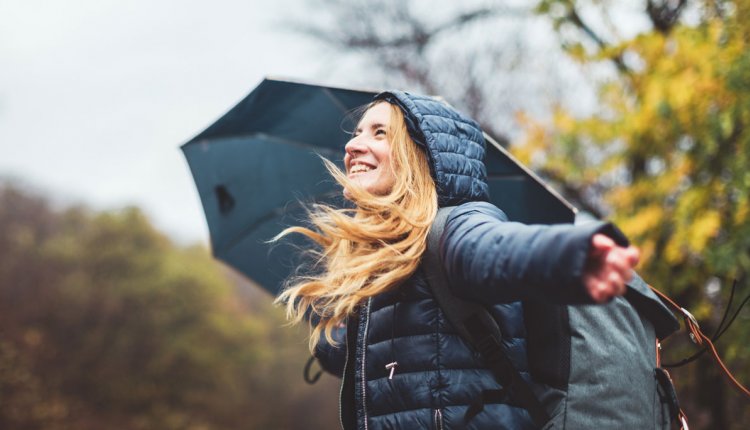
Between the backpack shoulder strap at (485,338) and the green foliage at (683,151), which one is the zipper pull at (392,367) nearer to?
the backpack shoulder strap at (485,338)

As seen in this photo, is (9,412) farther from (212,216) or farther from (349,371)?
(349,371)

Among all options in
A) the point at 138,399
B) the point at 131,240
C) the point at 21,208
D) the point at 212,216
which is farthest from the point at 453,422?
the point at 21,208

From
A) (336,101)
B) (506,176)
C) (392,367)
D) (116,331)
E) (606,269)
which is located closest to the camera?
(606,269)

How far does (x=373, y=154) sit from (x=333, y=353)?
2.41 ft

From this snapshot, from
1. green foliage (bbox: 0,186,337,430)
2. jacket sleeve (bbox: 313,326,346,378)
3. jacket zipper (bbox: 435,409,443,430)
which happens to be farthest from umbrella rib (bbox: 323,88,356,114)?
green foliage (bbox: 0,186,337,430)

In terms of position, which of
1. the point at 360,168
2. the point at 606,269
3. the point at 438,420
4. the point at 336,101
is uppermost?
the point at 336,101

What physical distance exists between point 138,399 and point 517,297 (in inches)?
956

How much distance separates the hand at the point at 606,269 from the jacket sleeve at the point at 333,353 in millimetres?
1153

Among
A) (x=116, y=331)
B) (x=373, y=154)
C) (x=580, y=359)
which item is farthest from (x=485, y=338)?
(x=116, y=331)

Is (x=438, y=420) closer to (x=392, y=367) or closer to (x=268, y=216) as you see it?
(x=392, y=367)

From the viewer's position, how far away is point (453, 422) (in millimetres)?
1474

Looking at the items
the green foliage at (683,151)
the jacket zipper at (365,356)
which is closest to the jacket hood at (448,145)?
the jacket zipper at (365,356)

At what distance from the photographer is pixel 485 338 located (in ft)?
4.90

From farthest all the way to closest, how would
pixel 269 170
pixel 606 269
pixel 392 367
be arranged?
pixel 269 170, pixel 392 367, pixel 606 269
